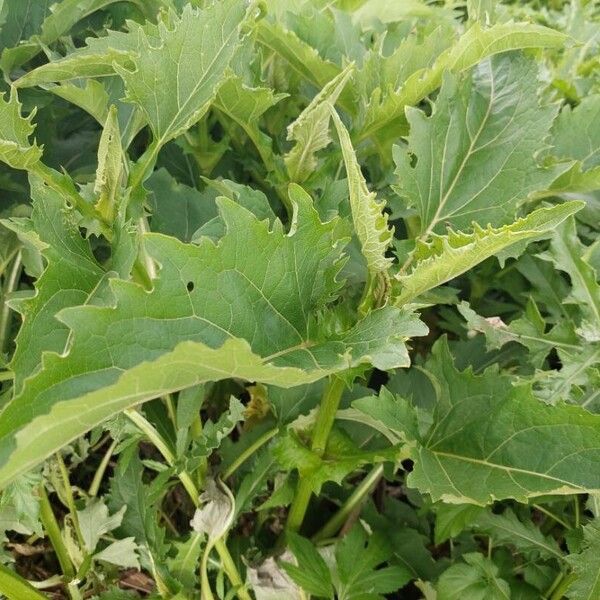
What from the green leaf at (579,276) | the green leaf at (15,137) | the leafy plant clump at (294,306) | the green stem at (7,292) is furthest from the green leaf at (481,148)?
the green stem at (7,292)

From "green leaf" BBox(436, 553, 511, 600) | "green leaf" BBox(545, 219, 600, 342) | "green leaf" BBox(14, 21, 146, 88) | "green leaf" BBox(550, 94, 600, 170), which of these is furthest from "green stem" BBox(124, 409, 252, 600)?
"green leaf" BBox(550, 94, 600, 170)

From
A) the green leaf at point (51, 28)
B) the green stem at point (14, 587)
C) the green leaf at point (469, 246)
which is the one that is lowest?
the green stem at point (14, 587)

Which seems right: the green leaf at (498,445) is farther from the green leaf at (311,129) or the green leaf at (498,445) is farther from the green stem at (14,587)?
the green stem at (14,587)

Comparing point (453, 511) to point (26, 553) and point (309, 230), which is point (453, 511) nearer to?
point (309, 230)

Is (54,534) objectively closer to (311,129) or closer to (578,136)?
(311,129)

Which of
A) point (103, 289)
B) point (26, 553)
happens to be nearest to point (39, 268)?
Answer: point (103, 289)

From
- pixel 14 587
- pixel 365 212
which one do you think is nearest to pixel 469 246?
pixel 365 212

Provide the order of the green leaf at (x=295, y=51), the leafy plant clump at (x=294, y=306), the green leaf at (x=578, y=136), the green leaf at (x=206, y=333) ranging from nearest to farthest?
1. the green leaf at (x=206, y=333)
2. the leafy plant clump at (x=294, y=306)
3. the green leaf at (x=295, y=51)
4. the green leaf at (x=578, y=136)
